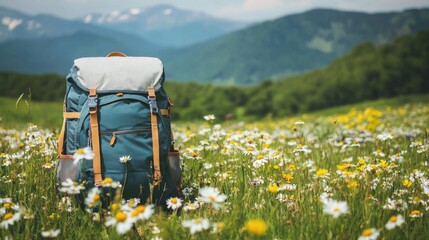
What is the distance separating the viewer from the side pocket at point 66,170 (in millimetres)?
3484

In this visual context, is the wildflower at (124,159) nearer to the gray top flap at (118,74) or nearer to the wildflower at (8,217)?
the gray top flap at (118,74)

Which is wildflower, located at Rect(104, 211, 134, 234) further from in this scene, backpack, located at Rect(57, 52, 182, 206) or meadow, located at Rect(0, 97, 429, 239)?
backpack, located at Rect(57, 52, 182, 206)

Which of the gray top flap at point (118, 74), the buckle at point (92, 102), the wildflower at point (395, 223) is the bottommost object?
the wildflower at point (395, 223)

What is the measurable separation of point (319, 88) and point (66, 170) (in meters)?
93.5

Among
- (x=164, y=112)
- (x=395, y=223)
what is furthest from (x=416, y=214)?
(x=164, y=112)

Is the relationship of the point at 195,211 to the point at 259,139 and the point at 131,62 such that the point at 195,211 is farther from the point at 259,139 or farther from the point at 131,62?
the point at 259,139

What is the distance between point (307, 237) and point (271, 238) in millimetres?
306

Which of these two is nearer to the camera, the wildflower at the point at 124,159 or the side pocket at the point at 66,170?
the wildflower at the point at 124,159

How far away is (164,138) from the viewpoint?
3.57m

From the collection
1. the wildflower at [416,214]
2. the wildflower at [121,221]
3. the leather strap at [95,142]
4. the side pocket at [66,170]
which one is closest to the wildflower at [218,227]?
the wildflower at [121,221]

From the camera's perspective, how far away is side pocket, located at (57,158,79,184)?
137 inches

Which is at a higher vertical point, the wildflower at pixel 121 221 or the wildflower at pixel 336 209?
the wildflower at pixel 121 221

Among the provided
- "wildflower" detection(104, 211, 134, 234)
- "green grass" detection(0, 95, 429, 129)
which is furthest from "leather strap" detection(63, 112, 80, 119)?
"wildflower" detection(104, 211, 134, 234)

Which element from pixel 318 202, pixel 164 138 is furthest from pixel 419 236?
pixel 164 138
